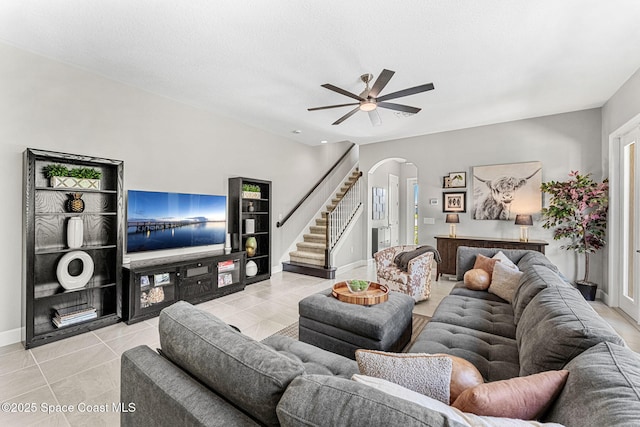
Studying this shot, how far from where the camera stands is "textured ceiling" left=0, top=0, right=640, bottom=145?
90.0 inches

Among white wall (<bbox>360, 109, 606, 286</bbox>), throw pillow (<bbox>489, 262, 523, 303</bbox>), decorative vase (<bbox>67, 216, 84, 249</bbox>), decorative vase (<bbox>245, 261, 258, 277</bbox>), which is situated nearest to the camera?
throw pillow (<bbox>489, 262, 523, 303</bbox>)

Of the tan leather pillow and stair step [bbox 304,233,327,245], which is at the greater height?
stair step [bbox 304,233,327,245]

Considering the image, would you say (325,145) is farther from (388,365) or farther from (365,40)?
(388,365)

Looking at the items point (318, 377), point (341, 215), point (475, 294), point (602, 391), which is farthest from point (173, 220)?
point (602, 391)

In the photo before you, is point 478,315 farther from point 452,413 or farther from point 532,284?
point 452,413

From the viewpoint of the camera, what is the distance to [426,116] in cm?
485

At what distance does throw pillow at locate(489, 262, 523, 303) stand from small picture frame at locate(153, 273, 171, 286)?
3.81 metres

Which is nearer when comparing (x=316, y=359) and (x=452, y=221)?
(x=316, y=359)

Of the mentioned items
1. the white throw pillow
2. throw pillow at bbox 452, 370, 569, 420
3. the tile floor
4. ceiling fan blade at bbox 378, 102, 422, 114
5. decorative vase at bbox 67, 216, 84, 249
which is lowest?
the tile floor

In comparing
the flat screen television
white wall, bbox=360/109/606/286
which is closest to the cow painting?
white wall, bbox=360/109/606/286

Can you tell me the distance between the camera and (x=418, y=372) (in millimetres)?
1037

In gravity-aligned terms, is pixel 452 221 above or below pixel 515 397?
above

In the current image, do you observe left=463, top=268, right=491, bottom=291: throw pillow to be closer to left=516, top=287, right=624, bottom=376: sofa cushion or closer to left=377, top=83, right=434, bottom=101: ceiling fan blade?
left=516, top=287, right=624, bottom=376: sofa cushion

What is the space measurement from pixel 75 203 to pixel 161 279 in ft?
4.13
